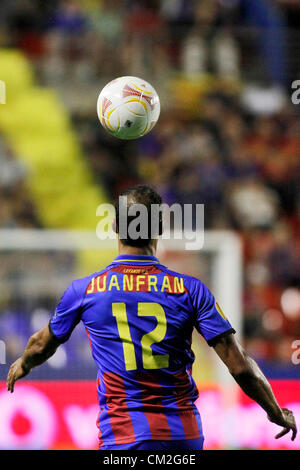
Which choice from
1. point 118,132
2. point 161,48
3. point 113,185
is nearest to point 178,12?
point 161,48

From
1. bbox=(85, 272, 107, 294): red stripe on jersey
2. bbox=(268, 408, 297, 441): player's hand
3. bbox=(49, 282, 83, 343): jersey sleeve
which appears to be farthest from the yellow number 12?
bbox=(268, 408, 297, 441): player's hand

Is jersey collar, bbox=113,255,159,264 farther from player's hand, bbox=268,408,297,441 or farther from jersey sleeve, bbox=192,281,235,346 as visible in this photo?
player's hand, bbox=268,408,297,441

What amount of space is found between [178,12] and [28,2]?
86.3 inches

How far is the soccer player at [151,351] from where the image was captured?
397 cm

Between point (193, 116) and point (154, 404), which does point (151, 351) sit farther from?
point (193, 116)

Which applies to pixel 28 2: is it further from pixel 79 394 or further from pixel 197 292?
pixel 197 292

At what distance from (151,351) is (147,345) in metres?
0.03

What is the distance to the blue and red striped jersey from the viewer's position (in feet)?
13.0

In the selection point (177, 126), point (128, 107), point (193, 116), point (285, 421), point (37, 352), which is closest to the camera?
point (285, 421)

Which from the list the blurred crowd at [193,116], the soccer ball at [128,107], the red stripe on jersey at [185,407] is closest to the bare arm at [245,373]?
the red stripe on jersey at [185,407]

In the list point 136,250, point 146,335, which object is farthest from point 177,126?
point 146,335

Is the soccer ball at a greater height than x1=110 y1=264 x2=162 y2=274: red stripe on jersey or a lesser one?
greater

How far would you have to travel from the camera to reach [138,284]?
13.3ft

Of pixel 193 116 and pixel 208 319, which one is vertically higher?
pixel 193 116
